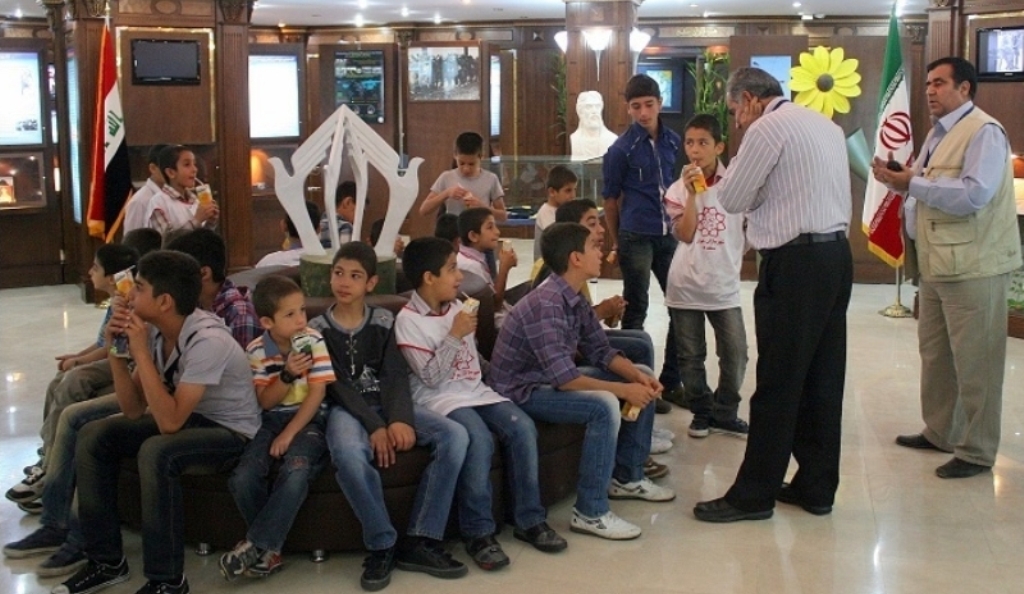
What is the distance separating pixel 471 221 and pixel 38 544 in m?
2.21

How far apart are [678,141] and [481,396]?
2.36 m

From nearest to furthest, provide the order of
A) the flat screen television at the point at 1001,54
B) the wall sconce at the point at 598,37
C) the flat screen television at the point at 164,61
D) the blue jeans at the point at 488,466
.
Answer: the blue jeans at the point at 488,466
the flat screen television at the point at 1001,54
the flat screen television at the point at 164,61
the wall sconce at the point at 598,37

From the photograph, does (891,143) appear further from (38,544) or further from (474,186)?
(38,544)

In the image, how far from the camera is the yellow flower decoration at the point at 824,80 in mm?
8023

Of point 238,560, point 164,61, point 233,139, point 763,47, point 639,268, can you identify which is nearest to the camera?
point 238,560

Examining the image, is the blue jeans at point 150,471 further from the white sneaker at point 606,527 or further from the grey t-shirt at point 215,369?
the white sneaker at point 606,527

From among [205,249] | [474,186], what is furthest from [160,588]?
[474,186]

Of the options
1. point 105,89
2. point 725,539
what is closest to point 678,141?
point 725,539

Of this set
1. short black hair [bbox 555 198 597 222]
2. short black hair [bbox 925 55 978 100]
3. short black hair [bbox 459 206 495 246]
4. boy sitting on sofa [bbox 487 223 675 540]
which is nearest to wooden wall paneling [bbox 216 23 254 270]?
short black hair [bbox 459 206 495 246]

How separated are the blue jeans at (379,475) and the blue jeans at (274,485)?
0.26ft

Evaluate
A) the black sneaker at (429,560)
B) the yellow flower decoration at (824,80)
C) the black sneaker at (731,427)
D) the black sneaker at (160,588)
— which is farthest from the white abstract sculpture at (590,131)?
the black sneaker at (160,588)

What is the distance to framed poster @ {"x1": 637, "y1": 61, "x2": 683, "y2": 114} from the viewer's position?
17.8 m

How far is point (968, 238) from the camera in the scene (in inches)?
181

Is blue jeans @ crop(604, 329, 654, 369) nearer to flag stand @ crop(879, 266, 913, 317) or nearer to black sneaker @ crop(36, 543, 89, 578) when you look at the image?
black sneaker @ crop(36, 543, 89, 578)
